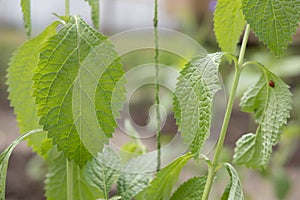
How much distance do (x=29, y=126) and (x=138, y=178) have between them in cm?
12

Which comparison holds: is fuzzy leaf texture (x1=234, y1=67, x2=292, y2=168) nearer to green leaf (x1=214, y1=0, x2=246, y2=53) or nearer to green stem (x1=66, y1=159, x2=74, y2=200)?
green leaf (x1=214, y1=0, x2=246, y2=53)

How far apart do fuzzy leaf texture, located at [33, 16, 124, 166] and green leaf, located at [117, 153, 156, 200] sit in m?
0.11

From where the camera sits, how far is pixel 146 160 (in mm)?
617

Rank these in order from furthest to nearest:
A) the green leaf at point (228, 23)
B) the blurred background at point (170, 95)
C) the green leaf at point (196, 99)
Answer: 1. the blurred background at point (170, 95)
2. the green leaf at point (228, 23)
3. the green leaf at point (196, 99)

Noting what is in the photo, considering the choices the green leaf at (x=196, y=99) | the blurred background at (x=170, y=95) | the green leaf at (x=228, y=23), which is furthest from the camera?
the blurred background at (x=170, y=95)

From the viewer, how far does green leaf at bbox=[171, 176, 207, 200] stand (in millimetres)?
526

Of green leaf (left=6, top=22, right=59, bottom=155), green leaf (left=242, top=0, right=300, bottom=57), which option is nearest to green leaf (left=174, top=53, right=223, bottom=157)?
green leaf (left=242, top=0, right=300, bottom=57)

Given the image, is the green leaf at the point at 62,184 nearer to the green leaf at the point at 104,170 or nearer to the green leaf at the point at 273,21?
the green leaf at the point at 104,170

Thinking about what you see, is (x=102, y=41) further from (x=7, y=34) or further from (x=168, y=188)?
(x=7, y=34)

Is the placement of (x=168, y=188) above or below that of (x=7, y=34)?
above

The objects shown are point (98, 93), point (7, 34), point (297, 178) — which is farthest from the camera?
point (7, 34)

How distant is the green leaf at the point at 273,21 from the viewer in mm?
472

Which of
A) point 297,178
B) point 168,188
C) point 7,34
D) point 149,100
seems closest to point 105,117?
point 168,188

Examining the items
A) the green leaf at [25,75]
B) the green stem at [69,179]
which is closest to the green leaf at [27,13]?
the green leaf at [25,75]
